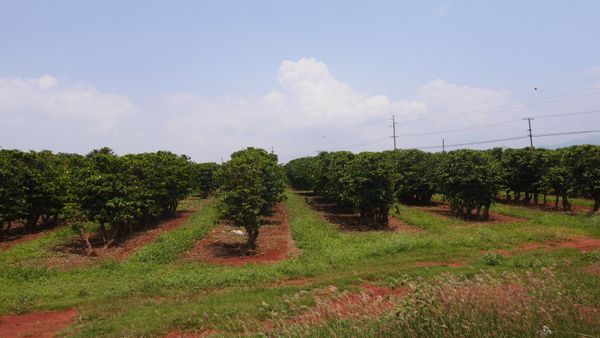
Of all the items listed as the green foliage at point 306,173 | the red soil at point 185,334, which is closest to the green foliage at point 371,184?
the green foliage at point 306,173

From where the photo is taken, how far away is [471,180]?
2702cm

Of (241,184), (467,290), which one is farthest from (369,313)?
(241,184)

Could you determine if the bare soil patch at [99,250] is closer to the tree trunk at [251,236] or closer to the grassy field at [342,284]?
the grassy field at [342,284]

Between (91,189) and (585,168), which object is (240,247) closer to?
(91,189)

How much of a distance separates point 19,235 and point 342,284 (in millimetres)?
23448

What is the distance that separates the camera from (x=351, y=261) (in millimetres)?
16125

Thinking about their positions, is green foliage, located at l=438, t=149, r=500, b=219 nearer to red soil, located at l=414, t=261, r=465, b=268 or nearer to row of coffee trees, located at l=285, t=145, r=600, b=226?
row of coffee trees, located at l=285, t=145, r=600, b=226

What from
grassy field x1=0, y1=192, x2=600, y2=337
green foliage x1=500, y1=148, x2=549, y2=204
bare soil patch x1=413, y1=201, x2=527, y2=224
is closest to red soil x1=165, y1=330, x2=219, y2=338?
grassy field x1=0, y1=192, x2=600, y2=337

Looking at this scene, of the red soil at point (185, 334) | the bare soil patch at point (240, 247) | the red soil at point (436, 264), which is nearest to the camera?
the red soil at point (185, 334)

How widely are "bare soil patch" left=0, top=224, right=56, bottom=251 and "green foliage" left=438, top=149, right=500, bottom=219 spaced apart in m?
28.2

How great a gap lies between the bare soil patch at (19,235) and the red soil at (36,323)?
12.8 m

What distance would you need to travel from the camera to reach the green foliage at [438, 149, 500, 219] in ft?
88.0

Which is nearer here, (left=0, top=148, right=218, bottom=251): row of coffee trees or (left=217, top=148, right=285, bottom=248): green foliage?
(left=217, top=148, right=285, bottom=248): green foliage

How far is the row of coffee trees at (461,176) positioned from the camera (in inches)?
974
